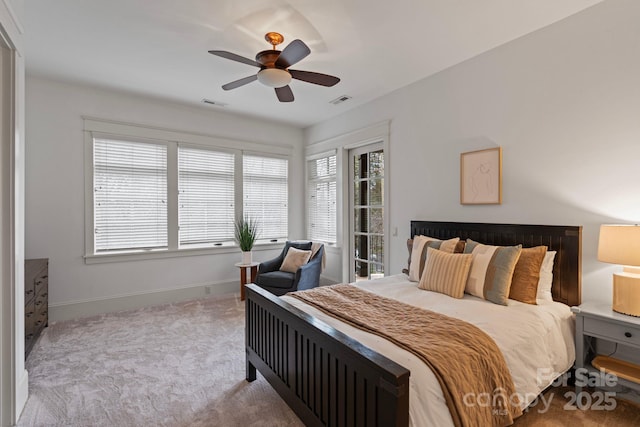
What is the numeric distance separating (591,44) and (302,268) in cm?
348

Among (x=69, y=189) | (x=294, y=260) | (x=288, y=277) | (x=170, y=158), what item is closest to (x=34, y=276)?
(x=69, y=189)

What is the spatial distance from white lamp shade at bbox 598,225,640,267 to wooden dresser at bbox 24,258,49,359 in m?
4.56

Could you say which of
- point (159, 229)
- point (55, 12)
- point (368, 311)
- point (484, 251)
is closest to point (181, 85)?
point (55, 12)

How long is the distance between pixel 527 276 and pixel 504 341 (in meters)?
0.81

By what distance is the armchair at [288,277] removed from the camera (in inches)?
157

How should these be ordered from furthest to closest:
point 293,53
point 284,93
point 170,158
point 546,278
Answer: point 170,158 → point 284,93 → point 546,278 → point 293,53

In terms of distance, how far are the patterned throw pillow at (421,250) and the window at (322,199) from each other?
2139mm

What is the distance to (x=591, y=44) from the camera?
2330 mm

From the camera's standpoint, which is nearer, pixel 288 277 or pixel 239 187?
pixel 288 277

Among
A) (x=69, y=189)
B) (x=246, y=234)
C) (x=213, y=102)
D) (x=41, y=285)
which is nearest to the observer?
(x=41, y=285)

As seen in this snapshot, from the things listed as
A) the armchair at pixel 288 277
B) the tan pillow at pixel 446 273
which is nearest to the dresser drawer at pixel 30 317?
the armchair at pixel 288 277

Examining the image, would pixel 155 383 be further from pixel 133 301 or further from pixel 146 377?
pixel 133 301

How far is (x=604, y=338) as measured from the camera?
2.04m

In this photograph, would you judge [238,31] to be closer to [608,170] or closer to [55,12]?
[55,12]
